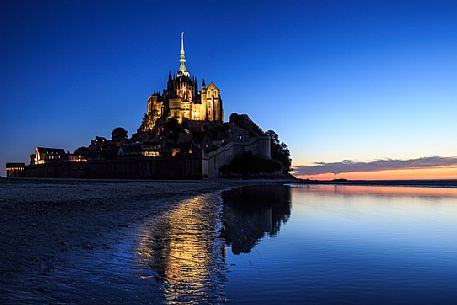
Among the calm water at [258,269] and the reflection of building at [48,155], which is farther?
the reflection of building at [48,155]

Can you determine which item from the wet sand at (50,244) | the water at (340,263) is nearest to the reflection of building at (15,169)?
the wet sand at (50,244)

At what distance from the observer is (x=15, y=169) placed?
98.1 metres

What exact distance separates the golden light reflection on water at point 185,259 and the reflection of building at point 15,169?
329ft

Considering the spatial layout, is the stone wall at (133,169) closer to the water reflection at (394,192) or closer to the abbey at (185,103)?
the water reflection at (394,192)

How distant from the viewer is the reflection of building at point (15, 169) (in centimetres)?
9794

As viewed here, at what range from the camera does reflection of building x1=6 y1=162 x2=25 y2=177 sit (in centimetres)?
9794

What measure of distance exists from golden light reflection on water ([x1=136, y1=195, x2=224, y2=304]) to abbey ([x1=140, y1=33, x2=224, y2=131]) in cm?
11735

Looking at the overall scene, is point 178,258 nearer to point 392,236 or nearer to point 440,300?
point 440,300

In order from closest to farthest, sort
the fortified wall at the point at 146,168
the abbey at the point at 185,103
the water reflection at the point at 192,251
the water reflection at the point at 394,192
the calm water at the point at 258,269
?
the calm water at the point at 258,269 < the water reflection at the point at 192,251 < the water reflection at the point at 394,192 < the fortified wall at the point at 146,168 < the abbey at the point at 185,103

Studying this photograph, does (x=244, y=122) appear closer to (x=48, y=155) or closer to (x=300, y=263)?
(x=48, y=155)

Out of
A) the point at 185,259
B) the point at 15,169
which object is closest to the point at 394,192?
the point at 185,259

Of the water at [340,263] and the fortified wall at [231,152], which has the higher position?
the fortified wall at [231,152]

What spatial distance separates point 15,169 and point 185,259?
106m

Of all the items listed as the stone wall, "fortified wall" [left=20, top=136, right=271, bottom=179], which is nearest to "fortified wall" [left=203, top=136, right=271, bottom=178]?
"fortified wall" [left=20, top=136, right=271, bottom=179]
